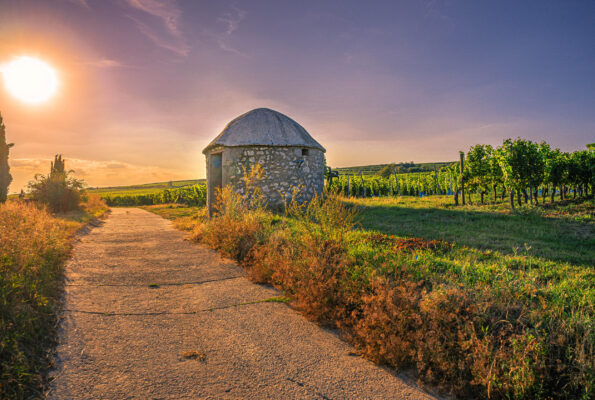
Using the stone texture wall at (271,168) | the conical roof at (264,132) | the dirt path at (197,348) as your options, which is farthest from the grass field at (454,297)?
the conical roof at (264,132)

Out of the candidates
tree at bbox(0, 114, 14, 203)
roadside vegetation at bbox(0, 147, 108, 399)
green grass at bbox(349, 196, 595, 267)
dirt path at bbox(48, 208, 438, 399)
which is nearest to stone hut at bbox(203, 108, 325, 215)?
green grass at bbox(349, 196, 595, 267)

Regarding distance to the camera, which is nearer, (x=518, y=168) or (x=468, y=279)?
(x=468, y=279)

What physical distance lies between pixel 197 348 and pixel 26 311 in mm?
2243

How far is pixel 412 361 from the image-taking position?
125 inches

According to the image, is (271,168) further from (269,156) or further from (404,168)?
(404,168)

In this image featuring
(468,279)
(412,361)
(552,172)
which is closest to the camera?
(412,361)

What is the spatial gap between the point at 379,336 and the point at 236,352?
5.37ft

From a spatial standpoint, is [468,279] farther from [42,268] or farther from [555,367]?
[42,268]

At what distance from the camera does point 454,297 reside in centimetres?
343

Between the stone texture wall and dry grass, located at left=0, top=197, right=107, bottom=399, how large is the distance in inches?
277

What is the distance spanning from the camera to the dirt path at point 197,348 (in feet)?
9.21

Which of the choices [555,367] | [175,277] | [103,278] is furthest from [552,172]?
[103,278]

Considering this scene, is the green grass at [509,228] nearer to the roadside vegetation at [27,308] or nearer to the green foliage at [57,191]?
the roadside vegetation at [27,308]

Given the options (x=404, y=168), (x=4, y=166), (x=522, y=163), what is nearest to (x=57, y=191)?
(x=4, y=166)
